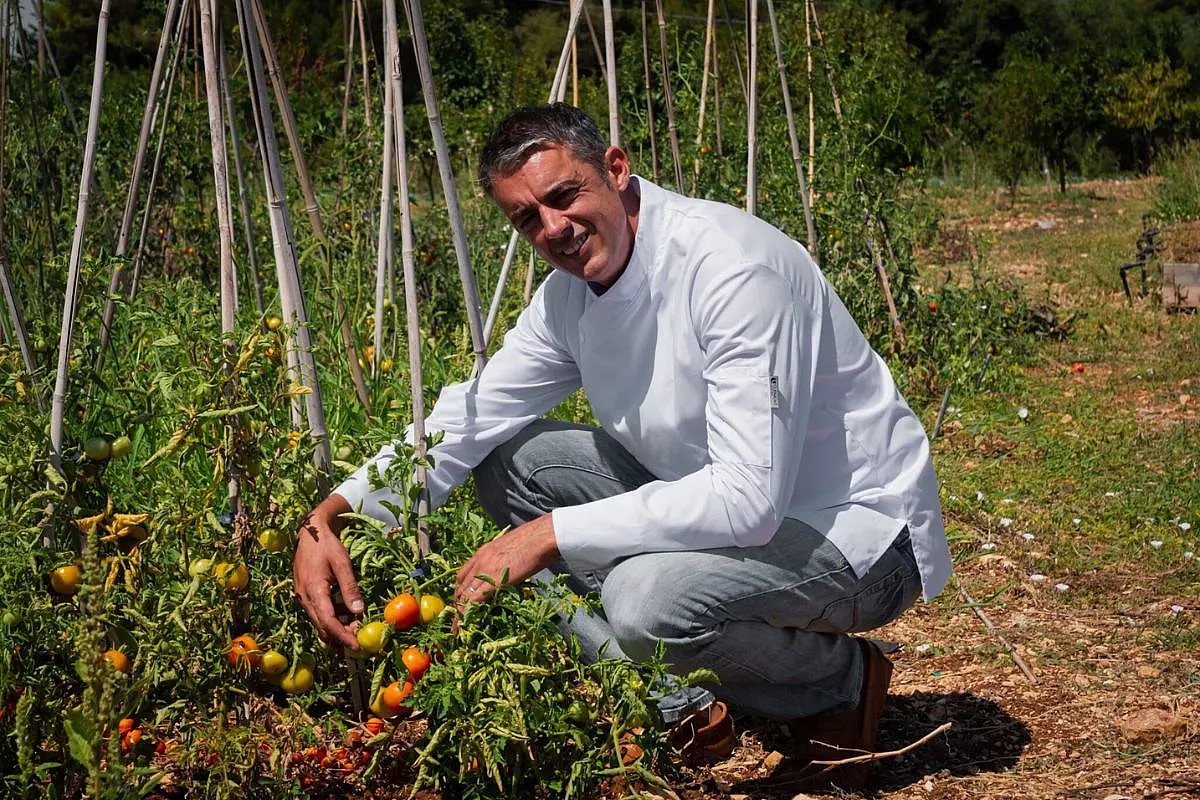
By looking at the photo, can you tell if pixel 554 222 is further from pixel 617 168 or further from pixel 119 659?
pixel 119 659

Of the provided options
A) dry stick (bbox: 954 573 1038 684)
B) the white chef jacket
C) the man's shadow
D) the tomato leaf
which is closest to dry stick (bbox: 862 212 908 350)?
dry stick (bbox: 954 573 1038 684)

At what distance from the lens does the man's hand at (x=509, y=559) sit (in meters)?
1.58

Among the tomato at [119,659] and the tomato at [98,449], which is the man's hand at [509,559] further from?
the tomato at [98,449]

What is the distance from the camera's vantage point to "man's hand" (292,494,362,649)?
1.63 m

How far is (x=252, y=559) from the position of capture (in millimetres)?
1769

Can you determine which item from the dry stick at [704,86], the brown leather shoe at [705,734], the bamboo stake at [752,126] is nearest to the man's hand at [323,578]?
the brown leather shoe at [705,734]

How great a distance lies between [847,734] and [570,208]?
0.90 metres

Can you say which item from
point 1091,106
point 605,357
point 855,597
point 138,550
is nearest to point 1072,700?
point 855,597

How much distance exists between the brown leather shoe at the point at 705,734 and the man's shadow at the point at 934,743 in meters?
0.10

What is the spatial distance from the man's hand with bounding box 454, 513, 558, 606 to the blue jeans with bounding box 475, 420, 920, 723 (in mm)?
148

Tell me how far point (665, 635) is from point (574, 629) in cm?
24

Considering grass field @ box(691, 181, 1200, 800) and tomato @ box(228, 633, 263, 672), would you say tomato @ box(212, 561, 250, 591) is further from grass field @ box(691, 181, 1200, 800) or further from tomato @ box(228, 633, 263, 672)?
grass field @ box(691, 181, 1200, 800)

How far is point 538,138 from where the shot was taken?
1692 mm

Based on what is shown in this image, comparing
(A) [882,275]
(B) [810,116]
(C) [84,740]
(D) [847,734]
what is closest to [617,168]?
(D) [847,734]
